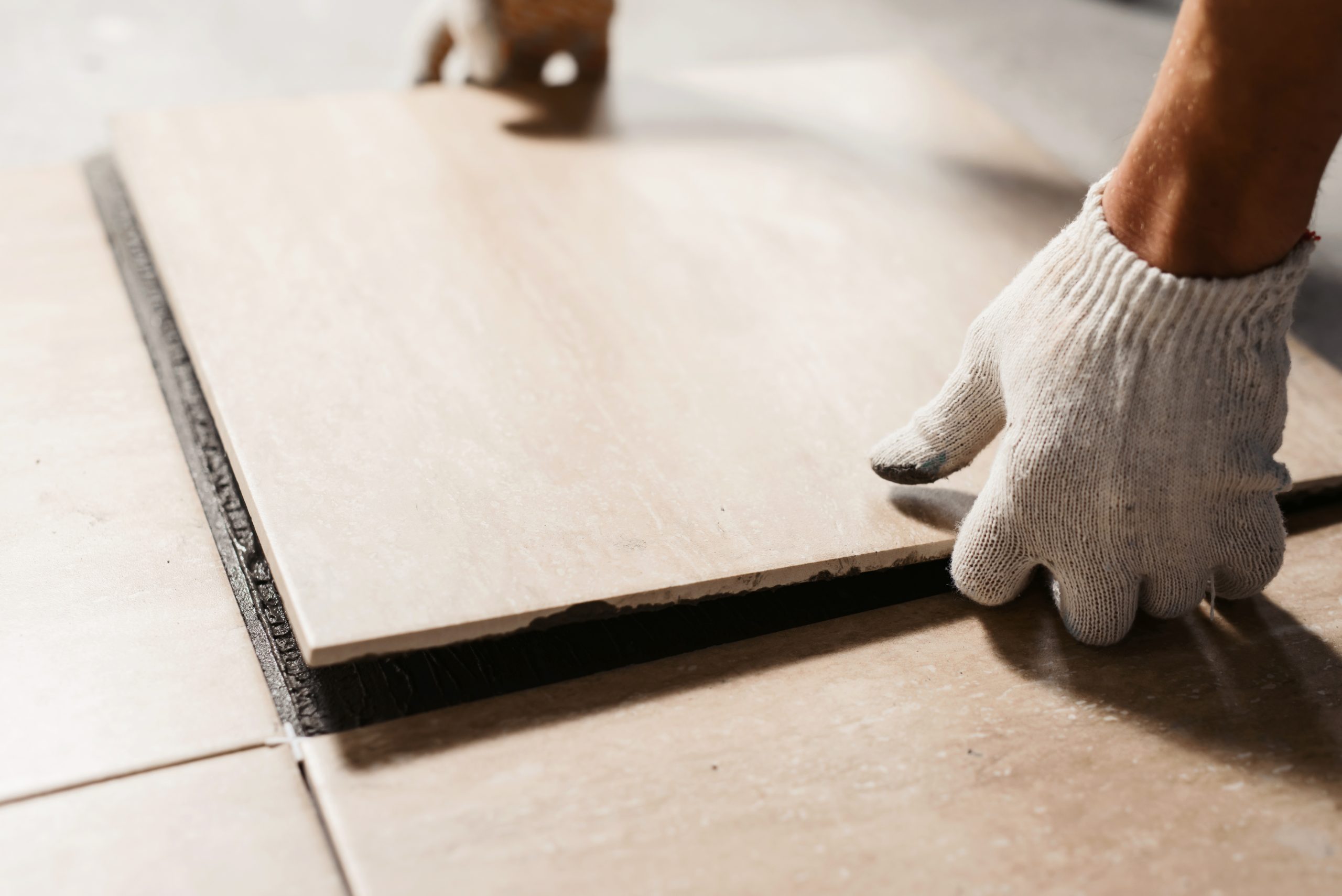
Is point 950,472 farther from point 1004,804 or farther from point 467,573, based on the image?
point 467,573

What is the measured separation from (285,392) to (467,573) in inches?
13.7

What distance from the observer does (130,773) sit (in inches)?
34.4

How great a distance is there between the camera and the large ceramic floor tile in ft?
3.41

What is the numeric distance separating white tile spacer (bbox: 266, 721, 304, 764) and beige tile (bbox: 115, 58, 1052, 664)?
0.22 ft

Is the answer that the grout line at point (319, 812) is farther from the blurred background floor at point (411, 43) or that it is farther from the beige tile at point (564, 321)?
the blurred background floor at point (411, 43)

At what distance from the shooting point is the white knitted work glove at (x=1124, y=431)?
0.90 metres

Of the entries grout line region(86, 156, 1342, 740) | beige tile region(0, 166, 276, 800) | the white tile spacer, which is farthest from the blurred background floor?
the white tile spacer

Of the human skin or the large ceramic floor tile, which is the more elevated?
the human skin

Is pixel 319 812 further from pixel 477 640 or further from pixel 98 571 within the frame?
pixel 98 571

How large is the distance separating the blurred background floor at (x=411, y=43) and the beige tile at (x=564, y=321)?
20.9 inches

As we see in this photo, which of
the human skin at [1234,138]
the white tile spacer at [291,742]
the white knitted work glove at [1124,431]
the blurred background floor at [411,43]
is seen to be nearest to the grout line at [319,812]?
the white tile spacer at [291,742]

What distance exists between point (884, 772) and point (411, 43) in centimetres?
160

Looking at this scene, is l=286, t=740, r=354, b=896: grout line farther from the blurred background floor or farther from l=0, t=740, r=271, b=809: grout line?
the blurred background floor

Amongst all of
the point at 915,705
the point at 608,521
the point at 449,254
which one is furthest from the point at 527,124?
the point at 915,705
